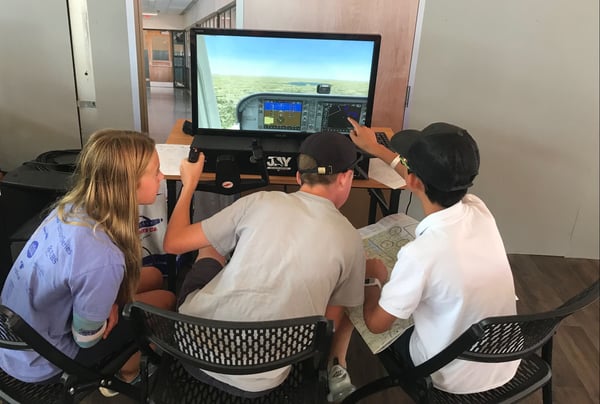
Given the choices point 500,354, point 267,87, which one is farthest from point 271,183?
point 500,354

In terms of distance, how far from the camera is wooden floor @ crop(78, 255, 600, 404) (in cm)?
179

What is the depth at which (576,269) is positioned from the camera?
2609 mm

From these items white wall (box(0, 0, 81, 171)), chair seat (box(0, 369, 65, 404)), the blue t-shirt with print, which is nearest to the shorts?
the blue t-shirt with print

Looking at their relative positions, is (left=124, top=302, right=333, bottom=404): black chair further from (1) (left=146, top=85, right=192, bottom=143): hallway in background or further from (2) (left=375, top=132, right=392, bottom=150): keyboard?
(1) (left=146, top=85, right=192, bottom=143): hallway in background

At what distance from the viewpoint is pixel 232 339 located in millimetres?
989

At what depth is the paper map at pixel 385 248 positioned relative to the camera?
1296 millimetres

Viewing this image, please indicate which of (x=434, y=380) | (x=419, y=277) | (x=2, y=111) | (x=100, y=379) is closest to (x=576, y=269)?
(x=434, y=380)

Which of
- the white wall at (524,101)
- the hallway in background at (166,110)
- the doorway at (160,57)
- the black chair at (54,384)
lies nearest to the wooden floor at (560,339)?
the white wall at (524,101)

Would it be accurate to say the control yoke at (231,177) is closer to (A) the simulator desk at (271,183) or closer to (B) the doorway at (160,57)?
(A) the simulator desk at (271,183)

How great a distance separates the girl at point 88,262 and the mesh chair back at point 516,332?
81 centimetres

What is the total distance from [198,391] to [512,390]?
0.77m

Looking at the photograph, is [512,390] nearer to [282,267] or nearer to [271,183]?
[282,267]

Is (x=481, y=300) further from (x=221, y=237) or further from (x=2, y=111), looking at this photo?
(x=2, y=111)

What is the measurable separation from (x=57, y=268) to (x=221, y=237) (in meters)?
0.37
